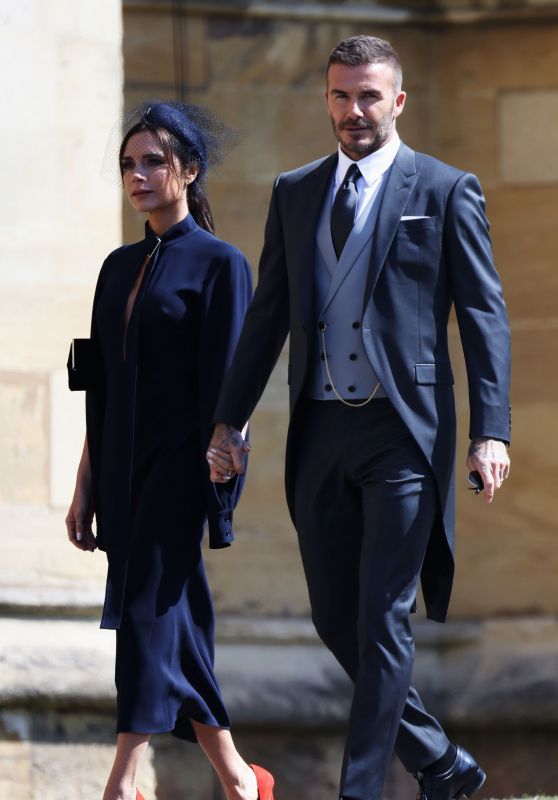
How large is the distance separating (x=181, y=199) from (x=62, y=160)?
1336mm

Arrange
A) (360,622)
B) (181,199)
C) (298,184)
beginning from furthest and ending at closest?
1. (181,199)
2. (298,184)
3. (360,622)

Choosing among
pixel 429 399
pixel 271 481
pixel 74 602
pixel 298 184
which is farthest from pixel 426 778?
pixel 271 481

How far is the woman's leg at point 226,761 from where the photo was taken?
15.4ft

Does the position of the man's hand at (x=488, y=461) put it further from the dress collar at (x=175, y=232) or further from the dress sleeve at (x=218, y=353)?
the dress collar at (x=175, y=232)

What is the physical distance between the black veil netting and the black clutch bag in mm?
546

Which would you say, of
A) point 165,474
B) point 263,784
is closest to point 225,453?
point 165,474

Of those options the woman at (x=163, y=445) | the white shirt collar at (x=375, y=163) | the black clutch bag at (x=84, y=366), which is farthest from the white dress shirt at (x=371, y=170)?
the black clutch bag at (x=84, y=366)

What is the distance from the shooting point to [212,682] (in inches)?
185

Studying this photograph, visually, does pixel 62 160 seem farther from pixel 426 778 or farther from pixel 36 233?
pixel 426 778

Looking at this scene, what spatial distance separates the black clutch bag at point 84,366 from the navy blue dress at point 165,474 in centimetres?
3

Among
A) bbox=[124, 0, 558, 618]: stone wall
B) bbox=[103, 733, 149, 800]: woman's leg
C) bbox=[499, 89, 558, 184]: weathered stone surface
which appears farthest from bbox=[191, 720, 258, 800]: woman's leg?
bbox=[499, 89, 558, 184]: weathered stone surface

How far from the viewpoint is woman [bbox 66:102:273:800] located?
4578mm

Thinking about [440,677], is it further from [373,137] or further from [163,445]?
[373,137]

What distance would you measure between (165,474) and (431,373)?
780 mm
